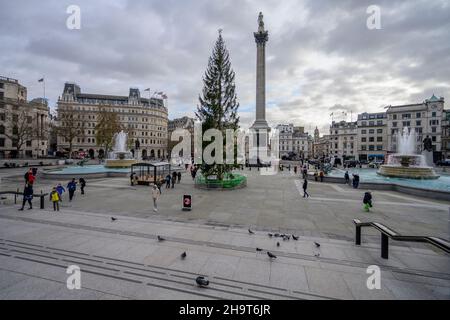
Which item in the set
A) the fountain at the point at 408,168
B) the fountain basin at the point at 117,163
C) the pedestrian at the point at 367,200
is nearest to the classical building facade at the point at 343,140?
the fountain at the point at 408,168

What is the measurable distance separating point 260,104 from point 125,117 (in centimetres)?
7072

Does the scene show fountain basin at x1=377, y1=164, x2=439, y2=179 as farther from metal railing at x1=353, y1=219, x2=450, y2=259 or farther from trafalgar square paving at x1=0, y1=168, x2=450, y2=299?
metal railing at x1=353, y1=219, x2=450, y2=259

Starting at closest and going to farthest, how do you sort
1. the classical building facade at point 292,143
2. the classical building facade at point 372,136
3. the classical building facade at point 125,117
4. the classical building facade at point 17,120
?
1. the classical building facade at point 17,120
2. the classical building facade at point 372,136
3. the classical building facade at point 125,117
4. the classical building facade at point 292,143

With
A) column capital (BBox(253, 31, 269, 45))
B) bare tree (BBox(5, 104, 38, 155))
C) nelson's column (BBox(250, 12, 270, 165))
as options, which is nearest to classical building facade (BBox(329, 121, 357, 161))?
nelson's column (BBox(250, 12, 270, 165))

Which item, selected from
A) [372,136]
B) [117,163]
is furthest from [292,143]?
[117,163]

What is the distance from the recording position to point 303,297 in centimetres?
547

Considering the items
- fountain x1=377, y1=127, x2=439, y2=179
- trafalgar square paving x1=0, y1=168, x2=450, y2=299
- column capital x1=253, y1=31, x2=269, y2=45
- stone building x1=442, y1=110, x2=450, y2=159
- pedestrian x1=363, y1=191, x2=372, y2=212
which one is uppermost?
column capital x1=253, y1=31, x2=269, y2=45

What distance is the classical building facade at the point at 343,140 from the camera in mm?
102594

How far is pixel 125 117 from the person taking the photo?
9869 centimetres

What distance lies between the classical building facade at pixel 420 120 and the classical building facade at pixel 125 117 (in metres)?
96.1

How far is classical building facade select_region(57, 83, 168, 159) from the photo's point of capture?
3639 inches

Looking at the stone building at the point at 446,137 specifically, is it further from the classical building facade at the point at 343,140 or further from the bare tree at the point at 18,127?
the bare tree at the point at 18,127

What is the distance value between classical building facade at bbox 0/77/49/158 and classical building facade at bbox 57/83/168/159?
12.4 m
